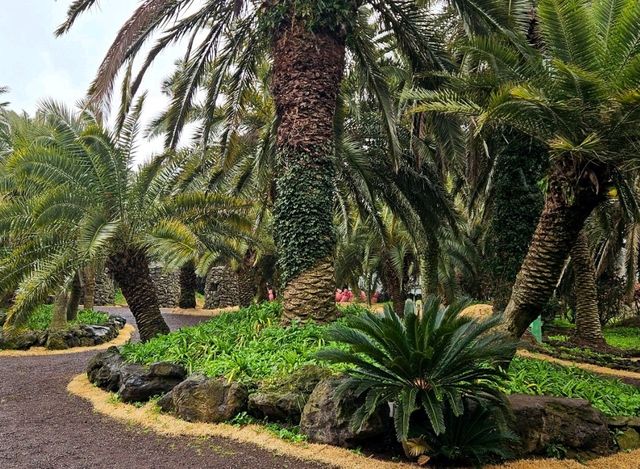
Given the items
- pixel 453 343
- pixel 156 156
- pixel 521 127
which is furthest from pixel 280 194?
pixel 453 343

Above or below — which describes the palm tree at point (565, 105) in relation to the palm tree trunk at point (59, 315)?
above

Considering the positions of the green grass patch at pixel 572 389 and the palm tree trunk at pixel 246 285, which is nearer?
the green grass patch at pixel 572 389

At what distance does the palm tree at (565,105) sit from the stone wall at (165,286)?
2342 centimetres

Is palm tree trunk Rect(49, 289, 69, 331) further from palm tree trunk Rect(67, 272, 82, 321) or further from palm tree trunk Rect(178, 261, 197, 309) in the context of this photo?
palm tree trunk Rect(178, 261, 197, 309)

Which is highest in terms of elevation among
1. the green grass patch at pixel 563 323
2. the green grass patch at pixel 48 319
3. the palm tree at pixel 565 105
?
the palm tree at pixel 565 105

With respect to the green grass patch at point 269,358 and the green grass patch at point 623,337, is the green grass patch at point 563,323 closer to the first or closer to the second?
the green grass patch at point 623,337

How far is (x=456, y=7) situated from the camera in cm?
769

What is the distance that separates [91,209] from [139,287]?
1.74 m

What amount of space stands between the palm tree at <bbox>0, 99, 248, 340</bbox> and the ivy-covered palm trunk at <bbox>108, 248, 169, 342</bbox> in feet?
0.06

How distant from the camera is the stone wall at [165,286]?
2698 cm

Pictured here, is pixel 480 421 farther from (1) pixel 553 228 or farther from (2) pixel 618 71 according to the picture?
(2) pixel 618 71

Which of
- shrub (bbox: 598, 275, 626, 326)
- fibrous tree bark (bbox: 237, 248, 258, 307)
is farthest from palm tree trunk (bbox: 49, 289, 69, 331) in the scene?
shrub (bbox: 598, 275, 626, 326)

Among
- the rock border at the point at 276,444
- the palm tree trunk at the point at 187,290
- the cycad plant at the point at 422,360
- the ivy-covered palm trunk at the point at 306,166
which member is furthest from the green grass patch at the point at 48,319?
the cycad plant at the point at 422,360

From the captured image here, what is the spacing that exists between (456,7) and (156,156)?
5555 mm
